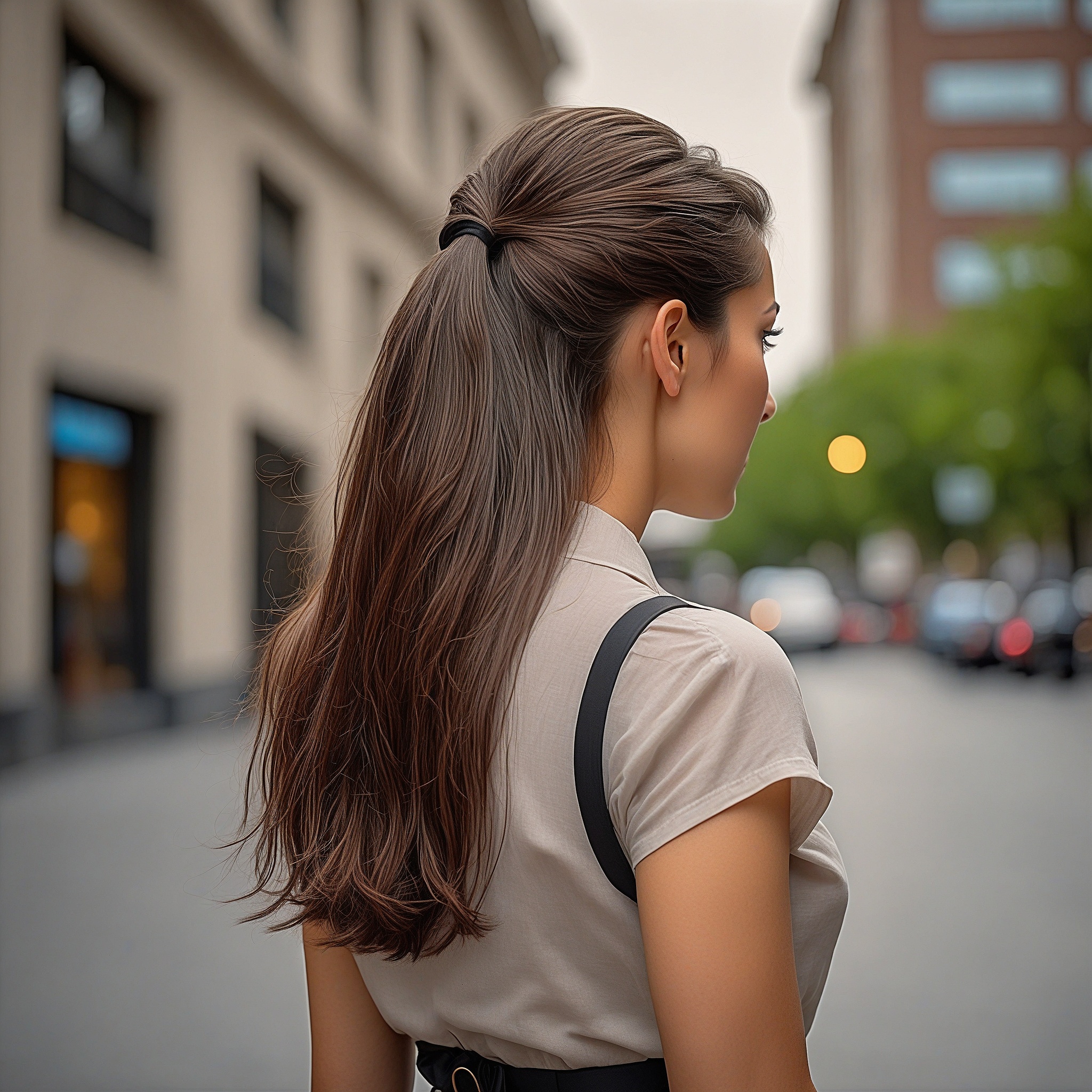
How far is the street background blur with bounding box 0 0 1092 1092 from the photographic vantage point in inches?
193

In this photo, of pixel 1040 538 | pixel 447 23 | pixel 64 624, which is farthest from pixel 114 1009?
pixel 1040 538

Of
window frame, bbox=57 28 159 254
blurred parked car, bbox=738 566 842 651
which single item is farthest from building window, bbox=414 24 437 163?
blurred parked car, bbox=738 566 842 651

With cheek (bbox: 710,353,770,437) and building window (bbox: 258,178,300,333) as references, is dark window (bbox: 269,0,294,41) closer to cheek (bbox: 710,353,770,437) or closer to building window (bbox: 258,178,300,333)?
building window (bbox: 258,178,300,333)

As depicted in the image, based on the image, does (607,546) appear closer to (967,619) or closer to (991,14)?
(967,619)

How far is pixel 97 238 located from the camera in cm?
1234

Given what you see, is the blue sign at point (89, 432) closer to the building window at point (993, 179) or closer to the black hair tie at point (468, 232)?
the black hair tie at point (468, 232)

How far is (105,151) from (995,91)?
5933cm

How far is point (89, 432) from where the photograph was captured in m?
12.7

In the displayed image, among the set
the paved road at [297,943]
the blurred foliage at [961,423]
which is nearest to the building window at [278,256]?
the paved road at [297,943]

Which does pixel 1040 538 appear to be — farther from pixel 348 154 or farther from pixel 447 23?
pixel 348 154

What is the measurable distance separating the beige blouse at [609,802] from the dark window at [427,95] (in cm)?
2327

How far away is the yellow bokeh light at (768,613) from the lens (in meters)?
29.3

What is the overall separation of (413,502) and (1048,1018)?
4508mm

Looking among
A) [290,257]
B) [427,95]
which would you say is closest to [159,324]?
[290,257]
